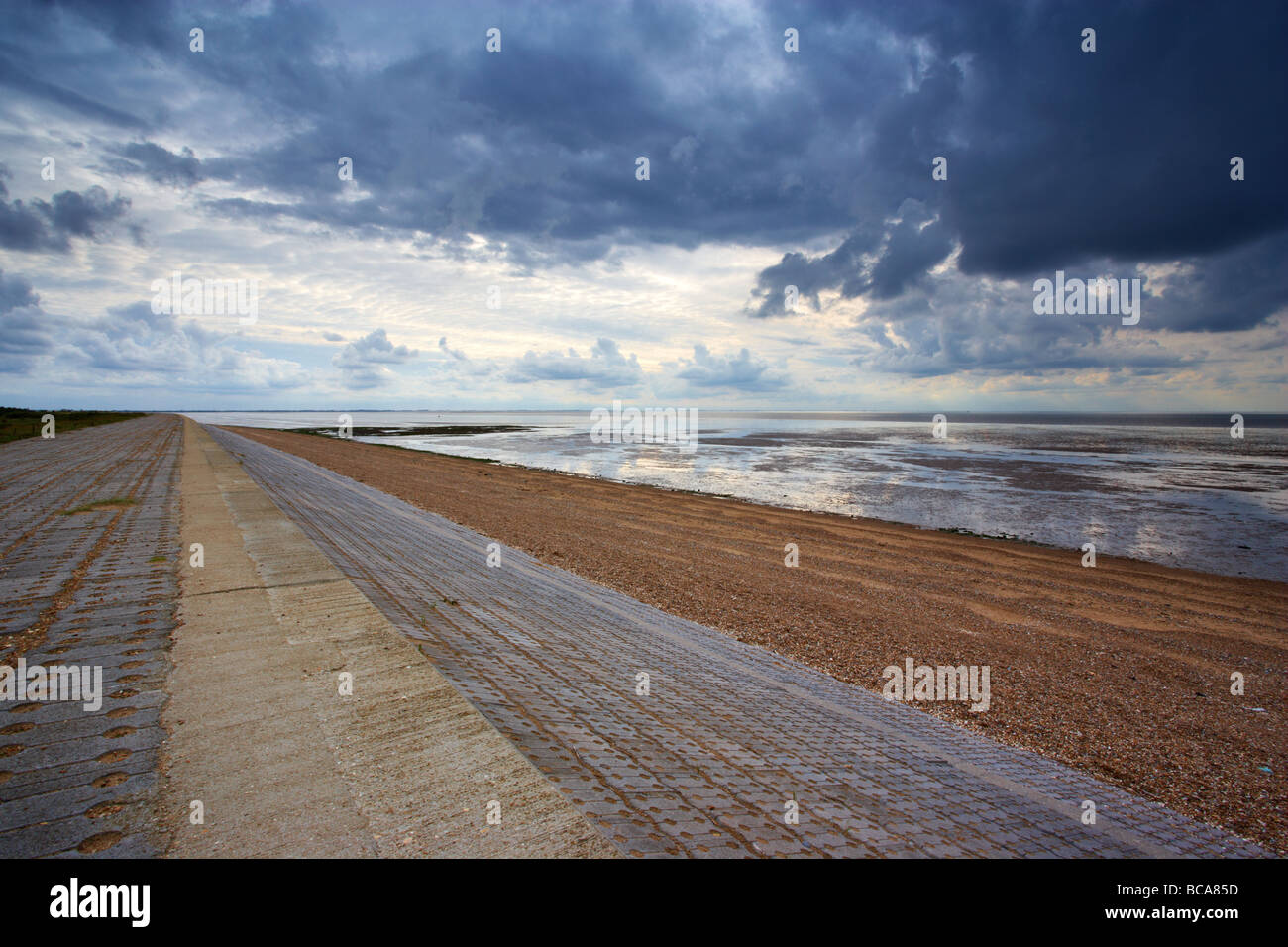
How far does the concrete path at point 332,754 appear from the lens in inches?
110

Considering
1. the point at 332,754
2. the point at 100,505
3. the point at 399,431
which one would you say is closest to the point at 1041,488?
the point at 332,754

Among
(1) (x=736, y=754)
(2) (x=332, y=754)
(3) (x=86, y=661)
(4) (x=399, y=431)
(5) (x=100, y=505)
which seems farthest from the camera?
(4) (x=399, y=431)

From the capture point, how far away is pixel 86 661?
16.1 feet

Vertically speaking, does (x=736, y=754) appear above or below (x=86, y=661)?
below

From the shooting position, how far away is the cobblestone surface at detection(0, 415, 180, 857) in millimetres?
2924

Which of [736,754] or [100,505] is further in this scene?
[100,505]

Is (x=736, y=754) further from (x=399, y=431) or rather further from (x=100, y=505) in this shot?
(x=399, y=431)

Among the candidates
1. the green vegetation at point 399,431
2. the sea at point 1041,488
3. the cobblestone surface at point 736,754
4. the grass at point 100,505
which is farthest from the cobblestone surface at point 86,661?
the green vegetation at point 399,431

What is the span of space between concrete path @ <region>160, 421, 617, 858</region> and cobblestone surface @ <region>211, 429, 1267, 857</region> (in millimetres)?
361

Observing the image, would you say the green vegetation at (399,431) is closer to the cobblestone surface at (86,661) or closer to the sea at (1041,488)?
the sea at (1041,488)

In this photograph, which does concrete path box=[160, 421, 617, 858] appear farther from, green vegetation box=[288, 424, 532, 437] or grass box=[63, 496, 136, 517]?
green vegetation box=[288, 424, 532, 437]

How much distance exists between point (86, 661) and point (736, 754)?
5366 millimetres
